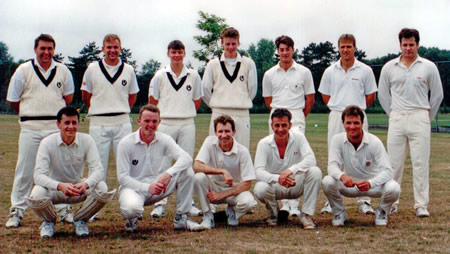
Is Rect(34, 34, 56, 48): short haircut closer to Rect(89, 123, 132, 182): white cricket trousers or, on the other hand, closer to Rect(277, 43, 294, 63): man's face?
Rect(89, 123, 132, 182): white cricket trousers

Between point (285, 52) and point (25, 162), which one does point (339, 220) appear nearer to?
point (285, 52)

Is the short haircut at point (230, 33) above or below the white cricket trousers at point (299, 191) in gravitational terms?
above

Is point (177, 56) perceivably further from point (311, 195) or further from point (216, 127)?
point (311, 195)

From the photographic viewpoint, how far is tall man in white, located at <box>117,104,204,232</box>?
6.10 m

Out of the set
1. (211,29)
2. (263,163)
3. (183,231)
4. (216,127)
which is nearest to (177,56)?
(216,127)

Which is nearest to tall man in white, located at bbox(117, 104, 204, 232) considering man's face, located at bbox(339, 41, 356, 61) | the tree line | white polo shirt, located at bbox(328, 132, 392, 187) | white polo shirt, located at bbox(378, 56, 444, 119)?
white polo shirt, located at bbox(328, 132, 392, 187)

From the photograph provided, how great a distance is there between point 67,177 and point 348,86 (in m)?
3.71

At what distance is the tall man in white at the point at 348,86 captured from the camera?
726 cm

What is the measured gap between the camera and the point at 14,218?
6453 mm

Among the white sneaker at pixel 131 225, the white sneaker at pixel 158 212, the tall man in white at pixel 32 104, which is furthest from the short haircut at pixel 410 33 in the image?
the tall man in white at pixel 32 104

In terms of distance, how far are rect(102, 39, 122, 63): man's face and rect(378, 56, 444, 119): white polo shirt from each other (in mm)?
3546

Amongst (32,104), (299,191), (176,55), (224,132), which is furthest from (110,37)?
(299,191)

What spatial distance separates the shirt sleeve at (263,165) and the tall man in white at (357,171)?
2.08ft

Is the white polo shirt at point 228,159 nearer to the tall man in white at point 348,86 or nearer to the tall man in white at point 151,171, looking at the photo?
the tall man in white at point 151,171
